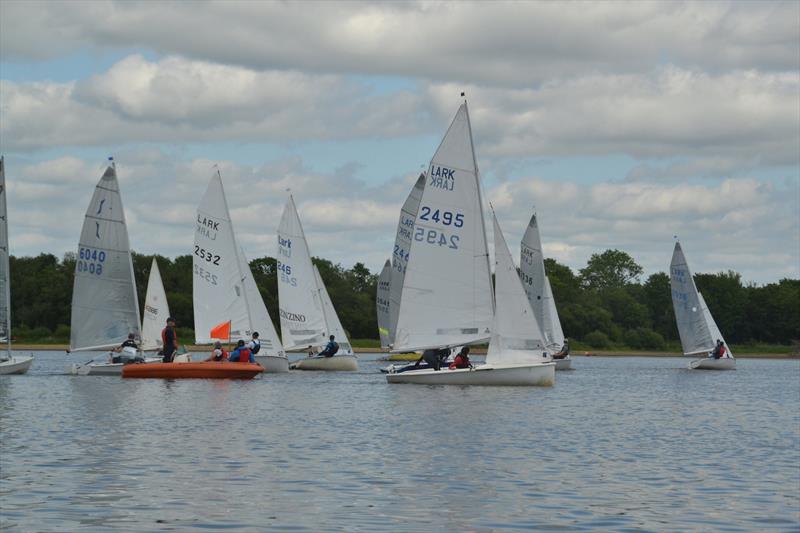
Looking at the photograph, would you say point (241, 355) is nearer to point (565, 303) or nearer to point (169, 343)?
point (169, 343)

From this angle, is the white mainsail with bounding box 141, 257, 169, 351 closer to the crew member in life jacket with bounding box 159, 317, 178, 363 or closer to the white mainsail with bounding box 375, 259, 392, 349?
the crew member in life jacket with bounding box 159, 317, 178, 363

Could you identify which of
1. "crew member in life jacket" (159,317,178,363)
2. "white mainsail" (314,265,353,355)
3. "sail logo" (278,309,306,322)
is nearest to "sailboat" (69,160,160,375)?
"crew member in life jacket" (159,317,178,363)

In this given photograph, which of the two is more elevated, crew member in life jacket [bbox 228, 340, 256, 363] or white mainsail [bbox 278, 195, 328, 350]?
white mainsail [bbox 278, 195, 328, 350]

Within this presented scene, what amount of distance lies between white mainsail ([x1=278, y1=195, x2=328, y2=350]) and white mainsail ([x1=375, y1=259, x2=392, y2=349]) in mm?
14392

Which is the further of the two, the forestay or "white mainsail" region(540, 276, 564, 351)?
"white mainsail" region(540, 276, 564, 351)

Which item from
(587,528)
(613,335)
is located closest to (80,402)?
(587,528)

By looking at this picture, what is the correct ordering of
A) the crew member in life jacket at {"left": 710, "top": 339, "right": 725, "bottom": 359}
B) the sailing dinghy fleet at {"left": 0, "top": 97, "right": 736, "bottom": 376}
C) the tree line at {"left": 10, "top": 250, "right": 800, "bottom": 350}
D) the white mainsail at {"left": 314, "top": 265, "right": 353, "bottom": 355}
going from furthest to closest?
1. the tree line at {"left": 10, "top": 250, "right": 800, "bottom": 350}
2. the crew member in life jacket at {"left": 710, "top": 339, "right": 725, "bottom": 359}
3. the white mainsail at {"left": 314, "top": 265, "right": 353, "bottom": 355}
4. the sailing dinghy fleet at {"left": 0, "top": 97, "right": 736, "bottom": 376}

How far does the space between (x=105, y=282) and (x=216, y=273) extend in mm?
4753

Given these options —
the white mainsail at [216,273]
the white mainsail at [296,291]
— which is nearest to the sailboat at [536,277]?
the white mainsail at [296,291]

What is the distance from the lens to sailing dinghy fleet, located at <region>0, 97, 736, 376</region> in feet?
151

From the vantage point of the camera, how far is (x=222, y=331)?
55.2m

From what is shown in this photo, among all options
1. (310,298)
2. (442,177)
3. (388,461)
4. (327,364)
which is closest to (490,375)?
(442,177)

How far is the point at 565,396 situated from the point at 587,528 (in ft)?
94.4

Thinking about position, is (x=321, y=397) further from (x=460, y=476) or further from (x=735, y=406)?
(x=460, y=476)
